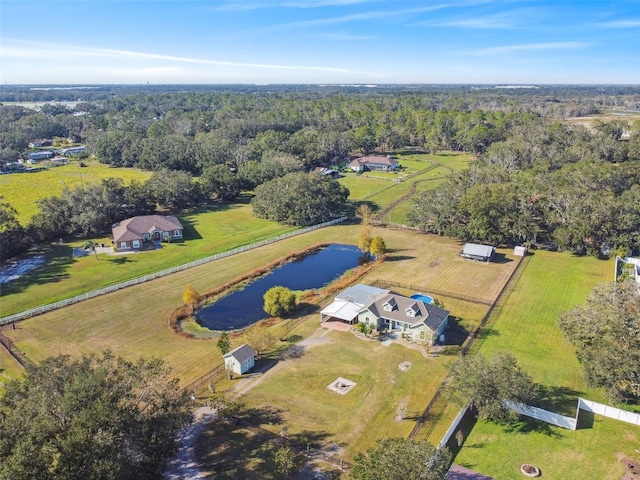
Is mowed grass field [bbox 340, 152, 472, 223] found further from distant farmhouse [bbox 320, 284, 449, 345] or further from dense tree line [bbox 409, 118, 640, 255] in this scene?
distant farmhouse [bbox 320, 284, 449, 345]

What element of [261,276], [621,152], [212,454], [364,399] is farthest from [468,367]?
[621,152]

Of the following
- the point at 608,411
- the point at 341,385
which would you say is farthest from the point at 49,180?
the point at 608,411

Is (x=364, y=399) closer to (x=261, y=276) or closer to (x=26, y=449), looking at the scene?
(x=26, y=449)

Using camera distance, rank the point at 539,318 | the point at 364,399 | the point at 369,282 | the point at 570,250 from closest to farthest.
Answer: the point at 364,399
the point at 539,318
the point at 369,282
the point at 570,250

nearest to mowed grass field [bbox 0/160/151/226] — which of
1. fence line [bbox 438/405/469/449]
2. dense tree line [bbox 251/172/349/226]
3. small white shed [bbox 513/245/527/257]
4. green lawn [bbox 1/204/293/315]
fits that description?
green lawn [bbox 1/204/293/315]

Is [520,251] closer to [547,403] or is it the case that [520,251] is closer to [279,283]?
[547,403]

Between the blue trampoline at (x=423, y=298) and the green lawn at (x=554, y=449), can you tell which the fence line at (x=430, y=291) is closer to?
the blue trampoline at (x=423, y=298)
